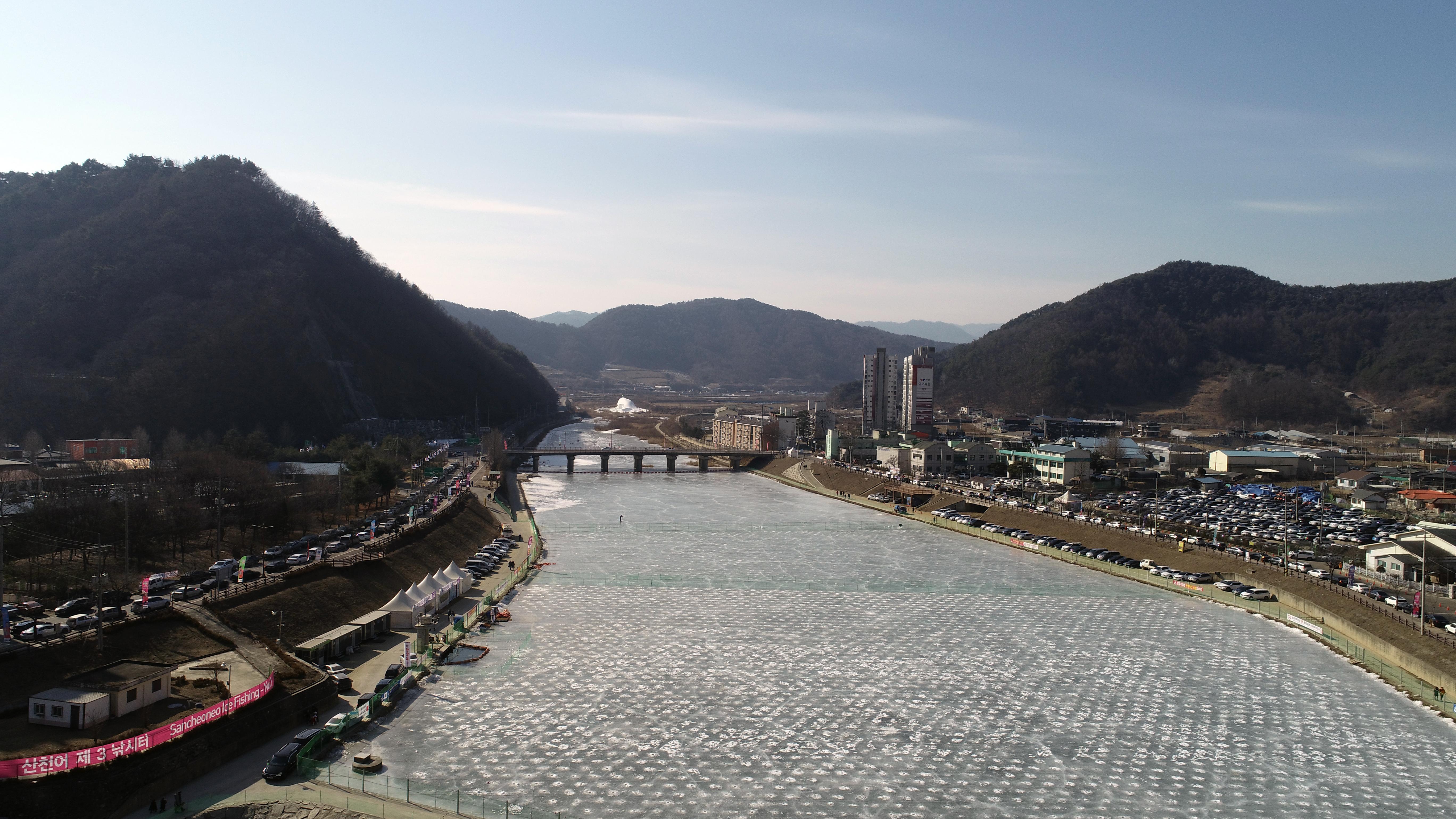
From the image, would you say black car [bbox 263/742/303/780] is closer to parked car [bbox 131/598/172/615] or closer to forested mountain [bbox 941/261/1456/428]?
parked car [bbox 131/598/172/615]

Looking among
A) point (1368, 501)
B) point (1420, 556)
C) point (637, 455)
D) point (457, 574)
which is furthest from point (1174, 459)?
point (457, 574)

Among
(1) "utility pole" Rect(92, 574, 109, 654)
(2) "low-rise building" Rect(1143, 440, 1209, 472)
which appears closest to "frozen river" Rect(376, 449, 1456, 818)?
(1) "utility pole" Rect(92, 574, 109, 654)

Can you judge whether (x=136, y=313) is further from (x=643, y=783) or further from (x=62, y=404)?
(x=643, y=783)

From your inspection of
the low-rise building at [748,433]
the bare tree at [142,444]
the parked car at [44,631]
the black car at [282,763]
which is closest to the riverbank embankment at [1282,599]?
the black car at [282,763]

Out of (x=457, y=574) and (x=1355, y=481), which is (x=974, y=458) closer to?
(x=1355, y=481)

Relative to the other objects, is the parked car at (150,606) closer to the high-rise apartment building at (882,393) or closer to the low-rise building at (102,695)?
the low-rise building at (102,695)

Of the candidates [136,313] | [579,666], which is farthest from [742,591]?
[136,313]
